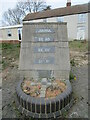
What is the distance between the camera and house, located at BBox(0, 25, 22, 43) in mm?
17450

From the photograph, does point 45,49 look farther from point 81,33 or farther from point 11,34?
point 11,34

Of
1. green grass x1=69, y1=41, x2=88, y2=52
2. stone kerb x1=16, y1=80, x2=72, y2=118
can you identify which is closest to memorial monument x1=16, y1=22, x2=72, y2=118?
stone kerb x1=16, y1=80, x2=72, y2=118

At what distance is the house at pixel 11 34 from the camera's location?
57.3 feet

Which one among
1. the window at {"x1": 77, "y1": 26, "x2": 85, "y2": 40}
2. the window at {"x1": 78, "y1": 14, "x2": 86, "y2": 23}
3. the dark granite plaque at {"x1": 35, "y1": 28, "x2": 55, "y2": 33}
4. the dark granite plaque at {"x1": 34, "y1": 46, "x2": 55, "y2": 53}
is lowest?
the dark granite plaque at {"x1": 34, "y1": 46, "x2": 55, "y2": 53}

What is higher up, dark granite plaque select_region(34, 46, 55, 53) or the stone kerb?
dark granite plaque select_region(34, 46, 55, 53)

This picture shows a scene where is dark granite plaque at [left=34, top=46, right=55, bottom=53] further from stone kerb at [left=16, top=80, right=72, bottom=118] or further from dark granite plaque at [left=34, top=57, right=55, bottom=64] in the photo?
stone kerb at [left=16, top=80, right=72, bottom=118]

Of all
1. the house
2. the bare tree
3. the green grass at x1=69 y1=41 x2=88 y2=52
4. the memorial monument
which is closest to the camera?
the memorial monument

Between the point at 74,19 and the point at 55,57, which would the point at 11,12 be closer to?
the point at 74,19

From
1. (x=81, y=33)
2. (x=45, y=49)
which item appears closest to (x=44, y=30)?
(x=45, y=49)

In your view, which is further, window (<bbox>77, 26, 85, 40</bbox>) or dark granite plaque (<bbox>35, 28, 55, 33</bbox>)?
window (<bbox>77, 26, 85, 40</bbox>)

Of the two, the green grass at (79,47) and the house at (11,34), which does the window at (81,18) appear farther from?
the house at (11,34)

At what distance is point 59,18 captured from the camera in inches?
684

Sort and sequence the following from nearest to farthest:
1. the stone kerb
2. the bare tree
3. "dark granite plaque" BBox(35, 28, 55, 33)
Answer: the stone kerb < "dark granite plaque" BBox(35, 28, 55, 33) < the bare tree

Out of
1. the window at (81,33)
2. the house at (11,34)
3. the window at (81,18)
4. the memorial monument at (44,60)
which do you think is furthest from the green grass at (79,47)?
the house at (11,34)
